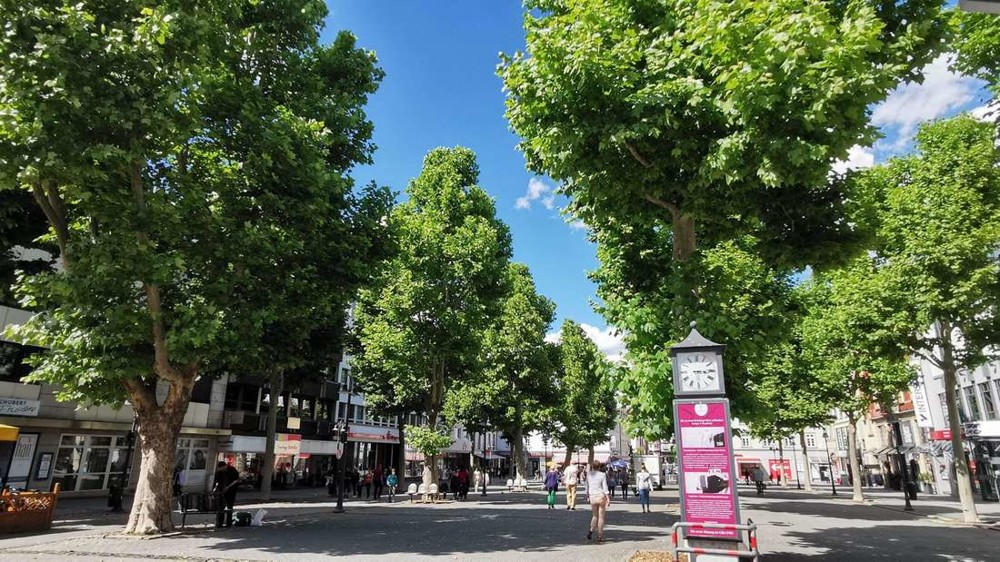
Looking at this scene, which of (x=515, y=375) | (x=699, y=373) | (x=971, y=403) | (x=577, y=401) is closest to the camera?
(x=699, y=373)

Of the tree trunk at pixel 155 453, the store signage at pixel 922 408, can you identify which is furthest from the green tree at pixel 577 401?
the tree trunk at pixel 155 453

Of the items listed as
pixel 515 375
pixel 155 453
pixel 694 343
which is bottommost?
pixel 155 453

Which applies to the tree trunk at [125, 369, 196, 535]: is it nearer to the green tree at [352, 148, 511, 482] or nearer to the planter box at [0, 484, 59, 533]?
the planter box at [0, 484, 59, 533]

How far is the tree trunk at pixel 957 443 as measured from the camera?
17.2 m

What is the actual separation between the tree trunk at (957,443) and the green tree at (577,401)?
2357 cm

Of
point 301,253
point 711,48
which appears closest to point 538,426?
point 301,253

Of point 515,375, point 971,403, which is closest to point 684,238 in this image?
point 515,375

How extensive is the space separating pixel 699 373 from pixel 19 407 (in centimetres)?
2547

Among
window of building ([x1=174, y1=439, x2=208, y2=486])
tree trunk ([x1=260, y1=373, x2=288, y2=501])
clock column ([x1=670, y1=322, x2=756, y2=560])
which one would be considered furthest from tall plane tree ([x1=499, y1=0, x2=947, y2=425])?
window of building ([x1=174, y1=439, x2=208, y2=486])

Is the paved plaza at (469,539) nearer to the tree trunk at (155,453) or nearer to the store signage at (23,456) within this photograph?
the tree trunk at (155,453)

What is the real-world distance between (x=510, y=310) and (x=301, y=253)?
26.8m

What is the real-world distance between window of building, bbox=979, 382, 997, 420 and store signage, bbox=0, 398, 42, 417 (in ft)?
150

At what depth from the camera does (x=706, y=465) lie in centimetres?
759

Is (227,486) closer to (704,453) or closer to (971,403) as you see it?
(704,453)
